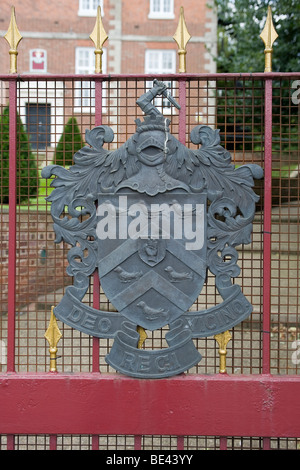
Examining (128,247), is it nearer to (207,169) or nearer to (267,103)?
(207,169)

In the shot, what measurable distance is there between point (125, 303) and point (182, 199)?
784 mm

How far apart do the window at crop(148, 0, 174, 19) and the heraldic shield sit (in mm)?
19208

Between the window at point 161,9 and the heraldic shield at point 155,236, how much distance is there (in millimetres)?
19208

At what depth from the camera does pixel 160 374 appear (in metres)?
3.36

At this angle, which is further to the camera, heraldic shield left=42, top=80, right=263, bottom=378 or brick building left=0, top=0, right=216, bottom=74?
brick building left=0, top=0, right=216, bottom=74

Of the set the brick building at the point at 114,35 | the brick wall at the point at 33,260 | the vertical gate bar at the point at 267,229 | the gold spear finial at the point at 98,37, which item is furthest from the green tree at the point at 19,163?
the brick building at the point at 114,35

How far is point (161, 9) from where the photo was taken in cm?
2091

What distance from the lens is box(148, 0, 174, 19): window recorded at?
68.2 feet

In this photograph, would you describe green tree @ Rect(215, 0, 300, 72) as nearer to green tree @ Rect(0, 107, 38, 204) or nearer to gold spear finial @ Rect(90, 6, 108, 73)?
green tree @ Rect(0, 107, 38, 204)

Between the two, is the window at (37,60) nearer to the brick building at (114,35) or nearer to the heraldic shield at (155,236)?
the brick building at (114,35)

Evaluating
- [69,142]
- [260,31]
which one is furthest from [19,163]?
[260,31]

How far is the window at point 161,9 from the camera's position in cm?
2080

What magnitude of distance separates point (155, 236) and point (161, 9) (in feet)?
65.2

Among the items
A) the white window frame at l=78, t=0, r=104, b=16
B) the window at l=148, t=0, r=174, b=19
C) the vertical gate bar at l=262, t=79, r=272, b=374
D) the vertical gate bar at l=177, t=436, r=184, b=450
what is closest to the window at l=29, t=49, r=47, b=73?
the white window frame at l=78, t=0, r=104, b=16
